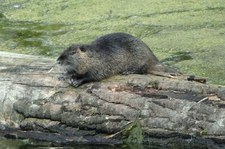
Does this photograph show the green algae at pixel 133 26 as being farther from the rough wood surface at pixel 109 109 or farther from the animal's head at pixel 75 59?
the rough wood surface at pixel 109 109

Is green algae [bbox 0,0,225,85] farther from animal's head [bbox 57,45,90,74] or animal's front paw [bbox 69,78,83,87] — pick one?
animal's front paw [bbox 69,78,83,87]

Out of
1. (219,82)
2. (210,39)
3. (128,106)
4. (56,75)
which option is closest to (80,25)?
(210,39)

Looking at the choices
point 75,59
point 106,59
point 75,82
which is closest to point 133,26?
point 106,59

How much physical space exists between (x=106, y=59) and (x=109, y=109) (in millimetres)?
1124

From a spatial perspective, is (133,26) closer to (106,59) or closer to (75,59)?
(106,59)

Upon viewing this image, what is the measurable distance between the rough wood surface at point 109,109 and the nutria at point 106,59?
13 cm

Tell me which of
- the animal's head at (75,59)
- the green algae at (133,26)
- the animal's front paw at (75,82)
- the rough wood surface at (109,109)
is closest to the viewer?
the rough wood surface at (109,109)

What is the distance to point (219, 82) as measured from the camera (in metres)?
7.25

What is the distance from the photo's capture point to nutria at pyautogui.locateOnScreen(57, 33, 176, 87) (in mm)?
6234

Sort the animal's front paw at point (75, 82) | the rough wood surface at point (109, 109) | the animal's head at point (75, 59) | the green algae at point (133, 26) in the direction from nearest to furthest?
the rough wood surface at point (109, 109), the animal's front paw at point (75, 82), the animal's head at point (75, 59), the green algae at point (133, 26)

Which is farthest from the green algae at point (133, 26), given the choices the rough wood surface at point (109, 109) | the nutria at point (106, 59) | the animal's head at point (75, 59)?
the rough wood surface at point (109, 109)

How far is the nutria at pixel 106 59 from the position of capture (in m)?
6.23

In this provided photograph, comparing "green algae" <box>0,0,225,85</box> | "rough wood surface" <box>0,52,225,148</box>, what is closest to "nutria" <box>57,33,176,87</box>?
"rough wood surface" <box>0,52,225,148</box>

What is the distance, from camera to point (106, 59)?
661cm
